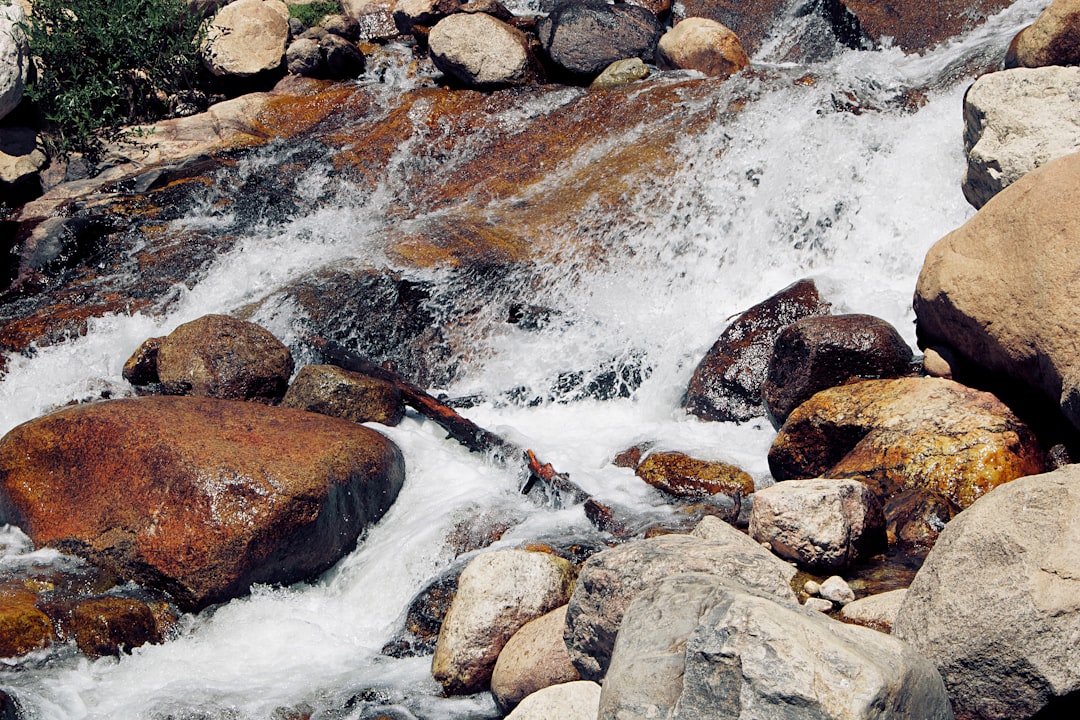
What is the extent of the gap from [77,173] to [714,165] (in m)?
8.52

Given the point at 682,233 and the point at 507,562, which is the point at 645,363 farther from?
the point at 507,562

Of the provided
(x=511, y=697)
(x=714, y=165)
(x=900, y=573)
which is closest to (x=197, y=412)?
(x=511, y=697)

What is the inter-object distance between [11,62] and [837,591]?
1262 centimetres

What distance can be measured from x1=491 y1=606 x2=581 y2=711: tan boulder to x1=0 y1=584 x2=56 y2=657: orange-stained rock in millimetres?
2531

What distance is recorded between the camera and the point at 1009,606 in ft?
11.3

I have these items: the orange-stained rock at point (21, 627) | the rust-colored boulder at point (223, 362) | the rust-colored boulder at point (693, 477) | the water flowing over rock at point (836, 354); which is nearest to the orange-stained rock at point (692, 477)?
the rust-colored boulder at point (693, 477)

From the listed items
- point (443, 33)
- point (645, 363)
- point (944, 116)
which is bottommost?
point (645, 363)

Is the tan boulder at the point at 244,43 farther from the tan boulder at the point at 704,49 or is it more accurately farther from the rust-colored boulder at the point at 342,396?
the rust-colored boulder at the point at 342,396

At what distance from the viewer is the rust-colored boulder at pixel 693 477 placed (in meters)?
6.49

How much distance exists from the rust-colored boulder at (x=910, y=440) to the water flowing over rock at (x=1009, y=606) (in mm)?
1837

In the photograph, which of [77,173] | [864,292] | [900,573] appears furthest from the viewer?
[77,173]

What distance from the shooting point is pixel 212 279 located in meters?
10.2

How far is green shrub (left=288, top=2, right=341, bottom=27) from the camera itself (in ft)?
50.0

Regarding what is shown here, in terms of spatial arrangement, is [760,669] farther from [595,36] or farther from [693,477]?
[595,36]
